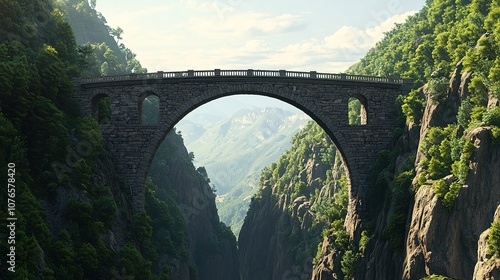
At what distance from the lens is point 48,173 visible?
167ft

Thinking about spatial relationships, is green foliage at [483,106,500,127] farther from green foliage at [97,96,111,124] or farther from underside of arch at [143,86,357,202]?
green foliage at [97,96,111,124]

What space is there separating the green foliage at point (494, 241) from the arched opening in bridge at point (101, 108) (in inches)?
1817

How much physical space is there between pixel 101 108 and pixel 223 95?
54.0ft

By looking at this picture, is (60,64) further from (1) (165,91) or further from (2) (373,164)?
(2) (373,164)

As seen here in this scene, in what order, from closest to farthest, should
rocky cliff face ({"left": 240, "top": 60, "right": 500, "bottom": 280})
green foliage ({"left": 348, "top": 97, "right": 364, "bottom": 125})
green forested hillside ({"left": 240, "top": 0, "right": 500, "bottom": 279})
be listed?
rocky cliff face ({"left": 240, "top": 60, "right": 500, "bottom": 280}) → green forested hillside ({"left": 240, "top": 0, "right": 500, "bottom": 279}) → green foliage ({"left": 348, "top": 97, "right": 364, "bottom": 125})

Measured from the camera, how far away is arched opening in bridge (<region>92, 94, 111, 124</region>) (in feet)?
219

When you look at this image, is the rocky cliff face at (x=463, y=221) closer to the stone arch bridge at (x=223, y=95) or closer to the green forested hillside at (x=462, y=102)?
the green forested hillside at (x=462, y=102)

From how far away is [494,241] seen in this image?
37.9 metres

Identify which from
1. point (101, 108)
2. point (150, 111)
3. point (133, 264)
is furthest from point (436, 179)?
point (150, 111)

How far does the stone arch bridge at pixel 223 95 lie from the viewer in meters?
65.1

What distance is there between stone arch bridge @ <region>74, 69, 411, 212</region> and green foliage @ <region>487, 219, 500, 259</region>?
2681 cm

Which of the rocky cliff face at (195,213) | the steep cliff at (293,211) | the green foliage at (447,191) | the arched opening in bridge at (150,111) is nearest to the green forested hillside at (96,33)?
the arched opening in bridge at (150,111)

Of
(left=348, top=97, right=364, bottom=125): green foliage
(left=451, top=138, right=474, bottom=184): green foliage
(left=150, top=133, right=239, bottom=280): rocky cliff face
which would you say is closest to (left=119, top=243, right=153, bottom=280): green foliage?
(left=451, top=138, right=474, bottom=184): green foliage

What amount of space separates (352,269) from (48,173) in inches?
1409
